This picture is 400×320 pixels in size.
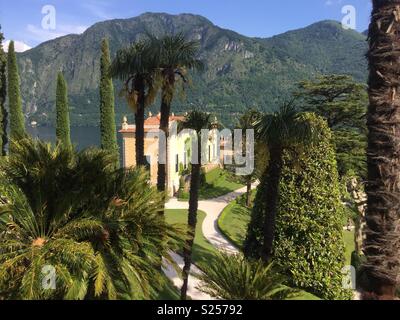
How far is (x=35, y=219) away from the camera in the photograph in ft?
25.7

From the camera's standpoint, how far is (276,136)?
1000 centimetres

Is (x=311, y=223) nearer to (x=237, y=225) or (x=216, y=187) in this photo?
(x=237, y=225)

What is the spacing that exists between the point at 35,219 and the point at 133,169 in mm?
2974

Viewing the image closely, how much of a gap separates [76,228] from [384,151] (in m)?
6.05

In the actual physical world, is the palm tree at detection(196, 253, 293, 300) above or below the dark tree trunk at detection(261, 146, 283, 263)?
below

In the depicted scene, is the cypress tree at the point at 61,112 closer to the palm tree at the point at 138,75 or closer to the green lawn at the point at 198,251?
the green lawn at the point at 198,251

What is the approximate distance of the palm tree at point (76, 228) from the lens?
6980 millimetres

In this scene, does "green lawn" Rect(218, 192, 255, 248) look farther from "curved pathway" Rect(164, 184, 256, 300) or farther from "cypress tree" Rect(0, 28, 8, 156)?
"cypress tree" Rect(0, 28, 8, 156)

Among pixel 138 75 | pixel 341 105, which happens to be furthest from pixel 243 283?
pixel 341 105

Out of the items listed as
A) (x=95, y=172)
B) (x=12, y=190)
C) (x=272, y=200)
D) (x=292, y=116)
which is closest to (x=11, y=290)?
(x=12, y=190)

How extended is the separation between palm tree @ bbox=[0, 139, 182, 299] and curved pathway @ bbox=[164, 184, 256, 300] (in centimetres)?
435

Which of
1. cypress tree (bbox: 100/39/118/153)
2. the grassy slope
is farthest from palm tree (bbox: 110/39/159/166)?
cypress tree (bbox: 100/39/118/153)

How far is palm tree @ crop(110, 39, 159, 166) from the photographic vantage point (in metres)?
12.8
